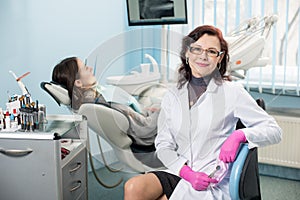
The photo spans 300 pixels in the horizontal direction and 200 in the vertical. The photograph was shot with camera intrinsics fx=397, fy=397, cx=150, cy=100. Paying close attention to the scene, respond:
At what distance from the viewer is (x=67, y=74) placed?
1709 mm

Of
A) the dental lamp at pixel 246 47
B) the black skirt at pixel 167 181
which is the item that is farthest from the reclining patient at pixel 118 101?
the dental lamp at pixel 246 47

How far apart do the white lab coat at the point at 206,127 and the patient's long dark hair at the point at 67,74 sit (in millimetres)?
409

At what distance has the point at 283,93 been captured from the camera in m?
2.51

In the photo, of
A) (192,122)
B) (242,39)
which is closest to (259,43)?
(242,39)

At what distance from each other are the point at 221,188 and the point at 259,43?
2.83ft

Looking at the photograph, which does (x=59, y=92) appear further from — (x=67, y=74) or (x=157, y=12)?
(x=157, y=12)

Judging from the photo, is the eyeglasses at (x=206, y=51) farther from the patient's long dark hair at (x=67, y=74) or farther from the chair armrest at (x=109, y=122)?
the patient's long dark hair at (x=67, y=74)

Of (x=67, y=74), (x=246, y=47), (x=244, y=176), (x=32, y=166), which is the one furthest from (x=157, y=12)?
(x=244, y=176)

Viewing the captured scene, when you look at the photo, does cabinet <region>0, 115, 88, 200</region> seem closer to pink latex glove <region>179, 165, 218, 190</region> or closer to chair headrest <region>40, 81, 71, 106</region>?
chair headrest <region>40, 81, 71, 106</region>

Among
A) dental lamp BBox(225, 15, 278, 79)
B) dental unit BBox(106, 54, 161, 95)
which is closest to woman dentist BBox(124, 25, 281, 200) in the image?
dental unit BBox(106, 54, 161, 95)

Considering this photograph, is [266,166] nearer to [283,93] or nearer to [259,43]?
[283,93]

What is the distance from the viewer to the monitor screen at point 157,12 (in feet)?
7.73

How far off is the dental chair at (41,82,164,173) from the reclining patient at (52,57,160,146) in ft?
0.07

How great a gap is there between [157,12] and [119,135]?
1134 mm
